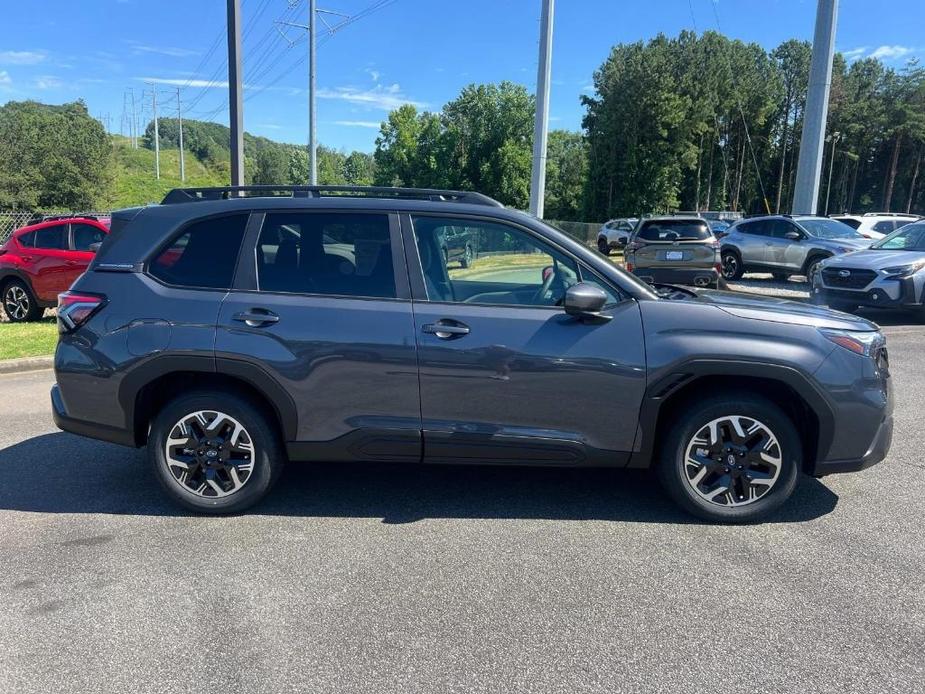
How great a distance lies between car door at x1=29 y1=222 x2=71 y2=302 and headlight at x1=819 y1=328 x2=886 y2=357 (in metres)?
11.6

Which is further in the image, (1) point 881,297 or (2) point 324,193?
(1) point 881,297

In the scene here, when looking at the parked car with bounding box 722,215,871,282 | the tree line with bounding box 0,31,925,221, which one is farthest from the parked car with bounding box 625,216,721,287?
the tree line with bounding box 0,31,925,221

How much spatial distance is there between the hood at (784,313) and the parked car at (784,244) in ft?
40.3

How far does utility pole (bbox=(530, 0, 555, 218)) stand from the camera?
15.6m

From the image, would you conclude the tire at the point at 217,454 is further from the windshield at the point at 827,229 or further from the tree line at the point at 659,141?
the tree line at the point at 659,141

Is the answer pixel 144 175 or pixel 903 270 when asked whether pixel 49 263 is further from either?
pixel 144 175

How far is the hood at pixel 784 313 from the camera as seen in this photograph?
3.97 meters

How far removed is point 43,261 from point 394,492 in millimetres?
9965

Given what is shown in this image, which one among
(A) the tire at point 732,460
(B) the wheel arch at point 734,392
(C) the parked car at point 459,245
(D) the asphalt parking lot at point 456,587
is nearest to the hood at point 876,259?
(D) the asphalt parking lot at point 456,587

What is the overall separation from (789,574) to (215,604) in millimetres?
2779

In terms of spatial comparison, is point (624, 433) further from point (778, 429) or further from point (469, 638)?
point (469, 638)

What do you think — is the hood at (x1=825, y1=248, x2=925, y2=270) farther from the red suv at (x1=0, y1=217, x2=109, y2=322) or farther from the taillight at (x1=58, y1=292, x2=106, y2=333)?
the red suv at (x1=0, y1=217, x2=109, y2=322)

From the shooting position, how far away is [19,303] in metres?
12.0

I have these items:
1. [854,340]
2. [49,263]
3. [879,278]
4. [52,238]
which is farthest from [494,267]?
[52,238]
